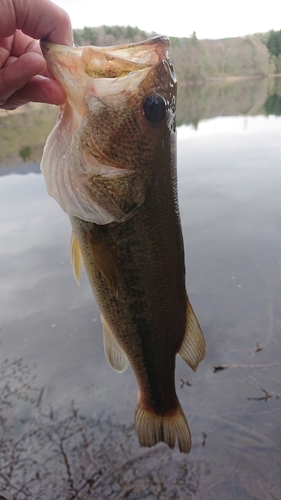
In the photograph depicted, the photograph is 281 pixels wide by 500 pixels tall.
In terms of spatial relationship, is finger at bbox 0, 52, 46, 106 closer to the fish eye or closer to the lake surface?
the fish eye

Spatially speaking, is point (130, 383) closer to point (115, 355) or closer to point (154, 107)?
point (115, 355)

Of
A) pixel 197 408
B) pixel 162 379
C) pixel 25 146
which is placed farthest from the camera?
pixel 25 146

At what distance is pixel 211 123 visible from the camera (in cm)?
1912

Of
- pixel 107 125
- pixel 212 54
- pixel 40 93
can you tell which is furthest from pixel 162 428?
pixel 212 54

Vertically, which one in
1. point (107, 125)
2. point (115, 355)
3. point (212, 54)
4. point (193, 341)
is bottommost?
point (115, 355)

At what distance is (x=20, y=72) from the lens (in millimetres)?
1418

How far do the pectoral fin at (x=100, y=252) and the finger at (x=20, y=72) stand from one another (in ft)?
2.08

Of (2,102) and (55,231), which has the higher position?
(2,102)

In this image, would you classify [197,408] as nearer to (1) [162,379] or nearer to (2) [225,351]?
(2) [225,351]

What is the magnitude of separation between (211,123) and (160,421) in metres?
19.1

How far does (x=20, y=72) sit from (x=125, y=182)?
0.59 metres

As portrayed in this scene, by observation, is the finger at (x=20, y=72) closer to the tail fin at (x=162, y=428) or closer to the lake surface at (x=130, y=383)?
the tail fin at (x=162, y=428)

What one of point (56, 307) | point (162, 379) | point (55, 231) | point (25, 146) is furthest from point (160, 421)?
point (25, 146)

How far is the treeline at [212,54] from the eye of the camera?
59.6 m
